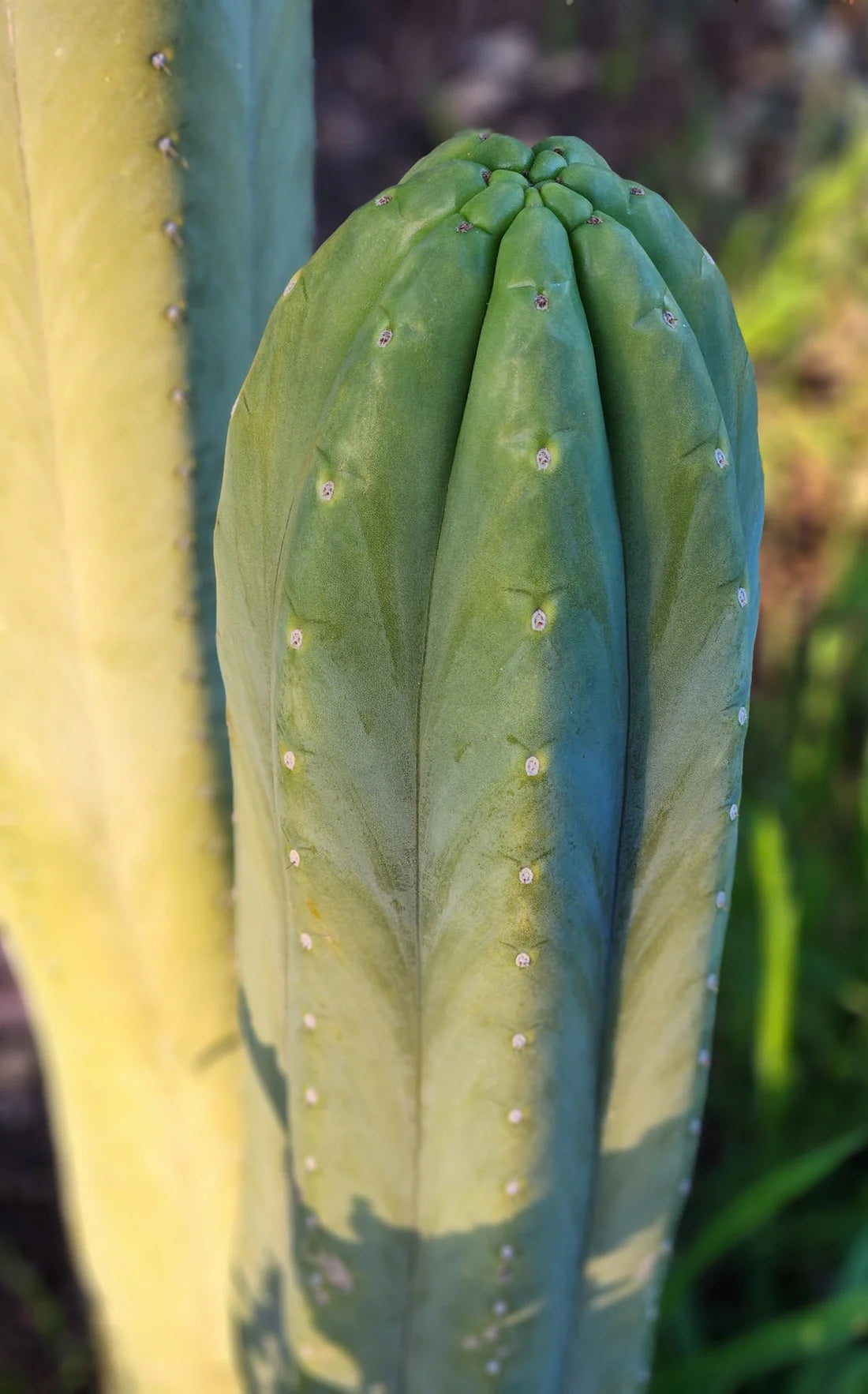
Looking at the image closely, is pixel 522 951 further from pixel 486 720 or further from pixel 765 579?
pixel 765 579

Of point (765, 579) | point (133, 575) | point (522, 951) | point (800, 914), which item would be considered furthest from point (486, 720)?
point (765, 579)

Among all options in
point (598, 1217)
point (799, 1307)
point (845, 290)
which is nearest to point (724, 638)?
point (598, 1217)

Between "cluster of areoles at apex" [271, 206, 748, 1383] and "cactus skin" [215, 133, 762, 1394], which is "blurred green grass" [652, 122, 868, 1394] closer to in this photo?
"cluster of areoles at apex" [271, 206, 748, 1383]

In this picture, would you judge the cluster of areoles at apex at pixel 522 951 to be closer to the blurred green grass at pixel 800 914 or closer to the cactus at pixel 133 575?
the cactus at pixel 133 575

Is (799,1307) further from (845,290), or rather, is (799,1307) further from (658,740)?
(845,290)

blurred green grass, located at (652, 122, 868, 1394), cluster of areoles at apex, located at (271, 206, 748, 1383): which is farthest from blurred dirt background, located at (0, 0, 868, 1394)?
cluster of areoles at apex, located at (271, 206, 748, 1383)

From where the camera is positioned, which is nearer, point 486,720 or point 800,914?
point 486,720

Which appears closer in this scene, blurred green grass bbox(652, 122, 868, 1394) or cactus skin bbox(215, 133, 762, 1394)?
cactus skin bbox(215, 133, 762, 1394)
